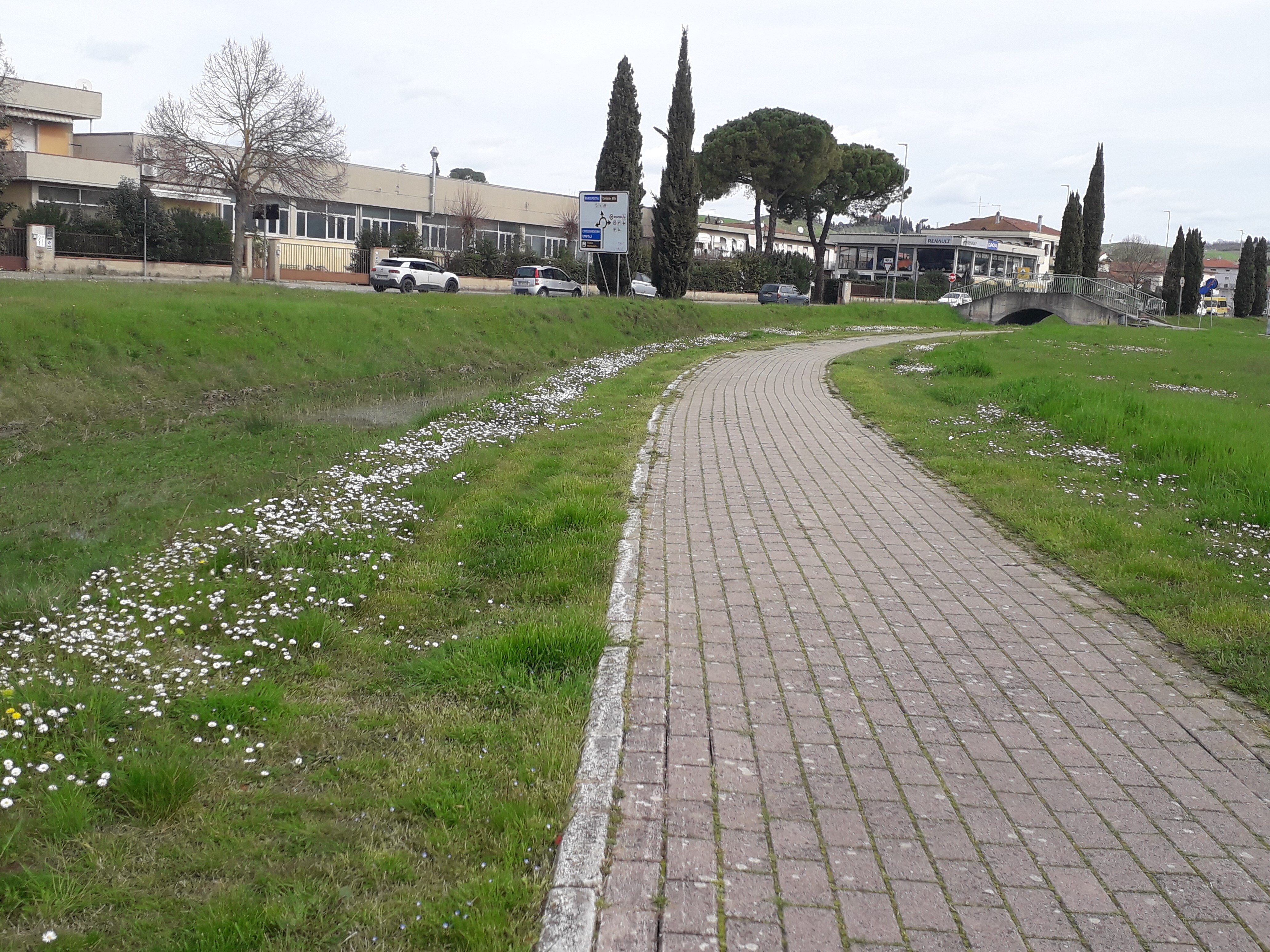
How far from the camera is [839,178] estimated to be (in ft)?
221

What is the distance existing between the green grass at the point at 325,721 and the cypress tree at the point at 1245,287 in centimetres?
8473

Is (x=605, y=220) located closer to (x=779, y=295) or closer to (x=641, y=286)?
(x=641, y=286)

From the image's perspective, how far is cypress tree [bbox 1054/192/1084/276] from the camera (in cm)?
6253

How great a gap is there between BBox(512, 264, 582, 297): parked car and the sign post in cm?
533

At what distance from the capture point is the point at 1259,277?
8138cm

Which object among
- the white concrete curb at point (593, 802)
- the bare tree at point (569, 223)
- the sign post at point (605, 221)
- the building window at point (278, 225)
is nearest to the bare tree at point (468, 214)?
the bare tree at point (569, 223)

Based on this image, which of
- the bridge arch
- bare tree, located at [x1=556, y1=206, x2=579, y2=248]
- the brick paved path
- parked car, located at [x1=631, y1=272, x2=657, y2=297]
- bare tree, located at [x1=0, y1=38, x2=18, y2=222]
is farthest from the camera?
bare tree, located at [x1=556, y1=206, x2=579, y2=248]

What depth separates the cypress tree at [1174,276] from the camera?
75812 millimetres

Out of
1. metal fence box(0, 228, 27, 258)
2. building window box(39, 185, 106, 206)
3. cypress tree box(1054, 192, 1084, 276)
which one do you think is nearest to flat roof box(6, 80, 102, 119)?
building window box(39, 185, 106, 206)

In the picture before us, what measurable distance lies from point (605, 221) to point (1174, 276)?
198 ft

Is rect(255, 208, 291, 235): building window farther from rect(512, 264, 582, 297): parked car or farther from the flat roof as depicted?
rect(512, 264, 582, 297): parked car

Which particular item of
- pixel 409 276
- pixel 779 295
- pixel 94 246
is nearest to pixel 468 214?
pixel 779 295

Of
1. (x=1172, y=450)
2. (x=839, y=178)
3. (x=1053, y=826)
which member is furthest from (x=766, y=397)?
(x=839, y=178)

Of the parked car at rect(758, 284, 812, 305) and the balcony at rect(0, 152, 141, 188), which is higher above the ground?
the balcony at rect(0, 152, 141, 188)
